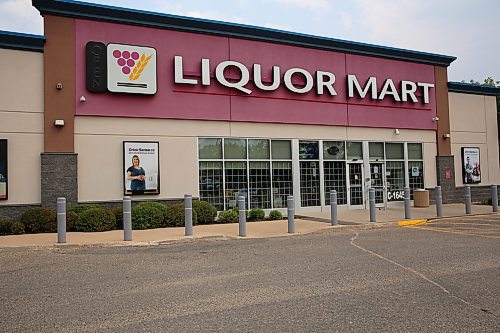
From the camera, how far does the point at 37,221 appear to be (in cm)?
1359

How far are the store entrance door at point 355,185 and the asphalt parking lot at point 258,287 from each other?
30.1 feet

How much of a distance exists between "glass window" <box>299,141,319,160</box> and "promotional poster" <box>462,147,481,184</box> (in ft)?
30.3

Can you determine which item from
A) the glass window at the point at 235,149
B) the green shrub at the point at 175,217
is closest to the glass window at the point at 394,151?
the glass window at the point at 235,149

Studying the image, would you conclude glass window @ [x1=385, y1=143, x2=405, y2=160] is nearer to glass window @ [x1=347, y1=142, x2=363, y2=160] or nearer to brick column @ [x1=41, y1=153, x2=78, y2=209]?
glass window @ [x1=347, y1=142, x2=363, y2=160]

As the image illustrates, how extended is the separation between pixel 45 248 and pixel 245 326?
7605 millimetres

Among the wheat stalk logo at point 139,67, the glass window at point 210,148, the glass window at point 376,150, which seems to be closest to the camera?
the wheat stalk logo at point 139,67

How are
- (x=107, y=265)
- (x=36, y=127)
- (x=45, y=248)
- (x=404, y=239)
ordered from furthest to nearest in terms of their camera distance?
(x=36, y=127) < (x=404, y=239) < (x=45, y=248) < (x=107, y=265)

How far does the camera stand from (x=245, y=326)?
5000 millimetres

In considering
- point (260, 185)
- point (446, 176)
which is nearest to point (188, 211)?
point (260, 185)

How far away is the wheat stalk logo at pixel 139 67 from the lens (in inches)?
650

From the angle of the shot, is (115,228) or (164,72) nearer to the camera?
(115,228)

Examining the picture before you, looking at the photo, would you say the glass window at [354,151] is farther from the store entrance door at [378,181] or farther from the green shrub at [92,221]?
the green shrub at [92,221]

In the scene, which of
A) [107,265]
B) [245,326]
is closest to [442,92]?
[107,265]

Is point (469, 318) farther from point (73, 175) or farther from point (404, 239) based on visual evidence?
point (73, 175)
